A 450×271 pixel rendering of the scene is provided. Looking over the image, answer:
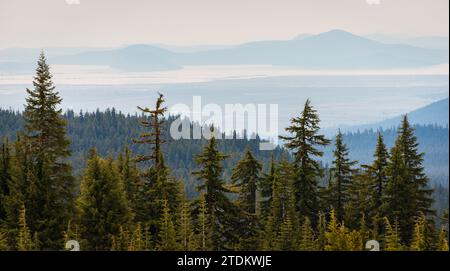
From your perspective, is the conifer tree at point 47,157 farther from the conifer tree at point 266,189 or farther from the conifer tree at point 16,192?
the conifer tree at point 266,189

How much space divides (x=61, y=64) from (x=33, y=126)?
432cm

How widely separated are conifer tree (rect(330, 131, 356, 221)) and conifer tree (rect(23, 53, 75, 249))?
616 inches

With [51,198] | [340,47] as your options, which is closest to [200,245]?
[51,198]

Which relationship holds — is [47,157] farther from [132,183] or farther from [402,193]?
[402,193]

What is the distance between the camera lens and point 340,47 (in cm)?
4162

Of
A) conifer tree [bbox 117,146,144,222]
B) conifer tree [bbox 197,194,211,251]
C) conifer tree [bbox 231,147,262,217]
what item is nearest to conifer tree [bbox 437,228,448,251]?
conifer tree [bbox 197,194,211,251]

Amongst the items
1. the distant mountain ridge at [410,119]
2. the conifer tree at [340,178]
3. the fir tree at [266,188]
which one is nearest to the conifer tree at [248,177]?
the fir tree at [266,188]

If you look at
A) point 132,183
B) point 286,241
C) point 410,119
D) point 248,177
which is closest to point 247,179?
point 248,177

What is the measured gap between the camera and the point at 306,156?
39000 mm

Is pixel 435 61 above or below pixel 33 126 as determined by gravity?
above

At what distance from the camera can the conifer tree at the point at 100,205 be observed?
31.7 meters

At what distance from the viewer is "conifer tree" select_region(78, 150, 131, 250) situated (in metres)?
31.7

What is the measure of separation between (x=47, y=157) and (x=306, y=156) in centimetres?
1507
